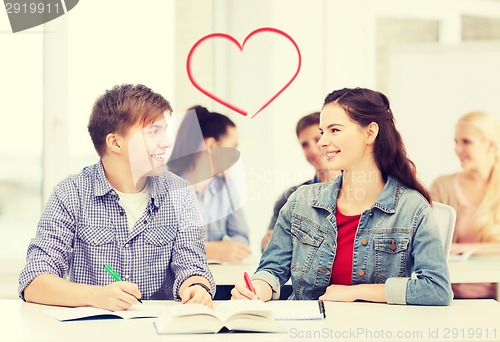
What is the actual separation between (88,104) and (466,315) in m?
2.93

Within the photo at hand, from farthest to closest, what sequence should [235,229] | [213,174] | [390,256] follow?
[235,229]
[213,174]
[390,256]

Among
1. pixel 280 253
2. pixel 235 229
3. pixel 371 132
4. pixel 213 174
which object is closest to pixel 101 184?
pixel 280 253

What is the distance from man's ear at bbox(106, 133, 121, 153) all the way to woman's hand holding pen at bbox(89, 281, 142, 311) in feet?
1.58

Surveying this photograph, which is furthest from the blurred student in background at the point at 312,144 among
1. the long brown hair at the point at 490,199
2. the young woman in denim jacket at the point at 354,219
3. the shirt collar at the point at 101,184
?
the shirt collar at the point at 101,184

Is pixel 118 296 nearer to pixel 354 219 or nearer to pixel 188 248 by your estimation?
pixel 188 248

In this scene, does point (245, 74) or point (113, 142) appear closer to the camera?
point (113, 142)

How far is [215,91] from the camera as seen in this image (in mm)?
5219

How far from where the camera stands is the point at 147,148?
2.23 metres

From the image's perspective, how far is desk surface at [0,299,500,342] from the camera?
5.52ft

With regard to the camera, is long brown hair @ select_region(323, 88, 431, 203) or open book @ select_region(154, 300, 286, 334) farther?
long brown hair @ select_region(323, 88, 431, 203)

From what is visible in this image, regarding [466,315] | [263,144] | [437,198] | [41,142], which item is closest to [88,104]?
[41,142]

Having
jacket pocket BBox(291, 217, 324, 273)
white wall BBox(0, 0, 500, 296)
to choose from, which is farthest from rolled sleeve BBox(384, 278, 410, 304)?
white wall BBox(0, 0, 500, 296)

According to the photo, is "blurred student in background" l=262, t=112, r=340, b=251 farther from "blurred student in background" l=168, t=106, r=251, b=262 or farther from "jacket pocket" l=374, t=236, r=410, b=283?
"jacket pocket" l=374, t=236, r=410, b=283

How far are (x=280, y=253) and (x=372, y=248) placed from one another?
0.84 ft
